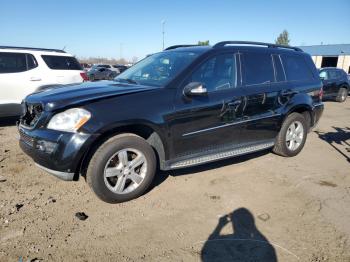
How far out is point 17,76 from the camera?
733 cm

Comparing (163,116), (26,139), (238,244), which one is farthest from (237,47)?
(26,139)

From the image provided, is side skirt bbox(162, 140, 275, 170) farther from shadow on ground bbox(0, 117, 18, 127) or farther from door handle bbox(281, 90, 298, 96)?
shadow on ground bbox(0, 117, 18, 127)

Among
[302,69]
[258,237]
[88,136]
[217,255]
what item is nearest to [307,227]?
[258,237]

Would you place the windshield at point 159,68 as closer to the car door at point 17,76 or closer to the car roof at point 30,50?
the car door at point 17,76

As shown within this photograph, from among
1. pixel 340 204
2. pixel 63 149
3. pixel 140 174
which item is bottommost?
pixel 340 204

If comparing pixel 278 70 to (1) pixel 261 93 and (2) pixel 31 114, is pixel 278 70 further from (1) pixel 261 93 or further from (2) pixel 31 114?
(2) pixel 31 114

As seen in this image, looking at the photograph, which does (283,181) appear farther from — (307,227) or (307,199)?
(307,227)

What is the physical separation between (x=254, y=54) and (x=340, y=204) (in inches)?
96.6

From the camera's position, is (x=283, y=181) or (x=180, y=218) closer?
(x=180, y=218)

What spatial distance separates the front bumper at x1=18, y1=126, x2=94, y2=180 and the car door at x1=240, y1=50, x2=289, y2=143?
2390mm

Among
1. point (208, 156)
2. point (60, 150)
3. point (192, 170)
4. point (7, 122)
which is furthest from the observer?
point (7, 122)

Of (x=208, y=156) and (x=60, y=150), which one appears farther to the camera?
(x=208, y=156)

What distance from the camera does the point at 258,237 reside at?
121 inches

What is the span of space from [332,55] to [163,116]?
46.7 metres
